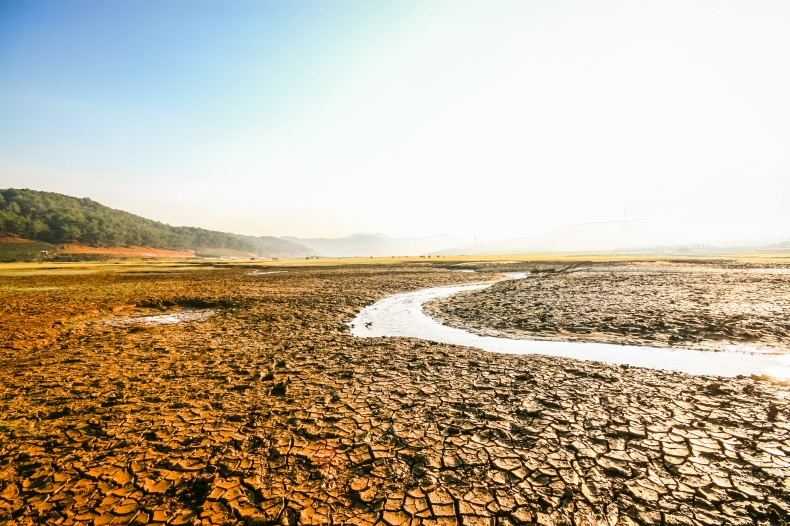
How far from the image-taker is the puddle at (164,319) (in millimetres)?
13297

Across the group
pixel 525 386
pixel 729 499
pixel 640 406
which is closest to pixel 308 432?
pixel 525 386

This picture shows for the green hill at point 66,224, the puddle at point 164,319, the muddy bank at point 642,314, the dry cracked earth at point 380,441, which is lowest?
the puddle at point 164,319

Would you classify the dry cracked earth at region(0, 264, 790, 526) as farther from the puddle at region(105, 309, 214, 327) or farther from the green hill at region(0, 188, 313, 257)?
the green hill at region(0, 188, 313, 257)

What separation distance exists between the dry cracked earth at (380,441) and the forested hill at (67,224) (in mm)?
143444

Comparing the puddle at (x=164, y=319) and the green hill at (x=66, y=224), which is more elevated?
the green hill at (x=66, y=224)

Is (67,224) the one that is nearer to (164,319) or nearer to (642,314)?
(164,319)

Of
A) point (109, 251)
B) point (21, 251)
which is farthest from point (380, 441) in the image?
point (109, 251)

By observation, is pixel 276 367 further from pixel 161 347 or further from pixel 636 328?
pixel 636 328

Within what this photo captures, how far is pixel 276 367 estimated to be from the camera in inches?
325

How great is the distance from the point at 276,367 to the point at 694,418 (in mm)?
8137

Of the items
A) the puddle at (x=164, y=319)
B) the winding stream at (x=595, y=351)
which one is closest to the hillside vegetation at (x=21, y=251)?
the puddle at (x=164, y=319)

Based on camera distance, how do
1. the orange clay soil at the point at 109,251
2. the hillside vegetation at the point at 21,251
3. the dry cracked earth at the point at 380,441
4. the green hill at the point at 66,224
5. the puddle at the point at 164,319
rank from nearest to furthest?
the dry cracked earth at the point at 380,441 < the puddle at the point at 164,319 < the hillside vegetation at the point at 21,251 < the orange clay soil at the point at 109,251 < the green hill at the point at 66,224

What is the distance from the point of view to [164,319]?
14.1 meters

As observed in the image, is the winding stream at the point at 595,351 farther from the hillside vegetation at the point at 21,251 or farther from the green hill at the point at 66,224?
the green hill at the point at 66,224
